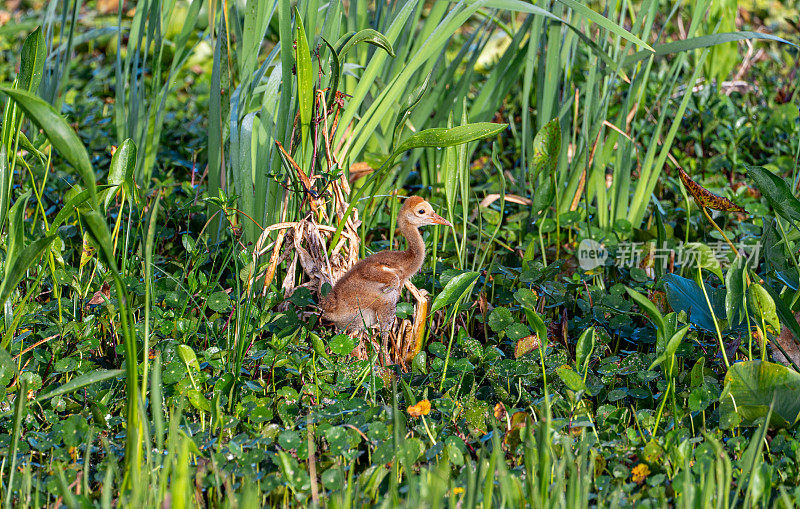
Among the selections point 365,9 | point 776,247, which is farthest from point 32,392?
point 776,247

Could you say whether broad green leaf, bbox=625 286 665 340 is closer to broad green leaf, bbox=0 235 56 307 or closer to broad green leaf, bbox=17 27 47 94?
broad green leaf, bbox=0 235 56 307

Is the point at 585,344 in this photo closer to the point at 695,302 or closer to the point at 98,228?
the point at 695,302

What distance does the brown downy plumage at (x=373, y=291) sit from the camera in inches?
96.8

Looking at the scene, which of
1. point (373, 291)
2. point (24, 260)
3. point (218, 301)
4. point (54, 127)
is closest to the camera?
point (54, 127)

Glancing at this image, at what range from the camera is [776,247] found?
242cm

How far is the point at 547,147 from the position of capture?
9.35 feet

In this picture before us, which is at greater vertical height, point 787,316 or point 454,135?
point 454,135

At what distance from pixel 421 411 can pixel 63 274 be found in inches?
49.2

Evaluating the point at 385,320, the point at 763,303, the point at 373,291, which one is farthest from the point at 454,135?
the point at 763,303

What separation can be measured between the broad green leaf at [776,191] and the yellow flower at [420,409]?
1.04 metres

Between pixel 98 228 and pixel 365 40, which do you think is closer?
pixel 98 228

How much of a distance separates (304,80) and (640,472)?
1.40m

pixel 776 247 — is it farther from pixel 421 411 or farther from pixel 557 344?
pixel 421 411

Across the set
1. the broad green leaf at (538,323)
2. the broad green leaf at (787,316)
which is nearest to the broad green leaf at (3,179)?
the broad green leaf at (538,323)
